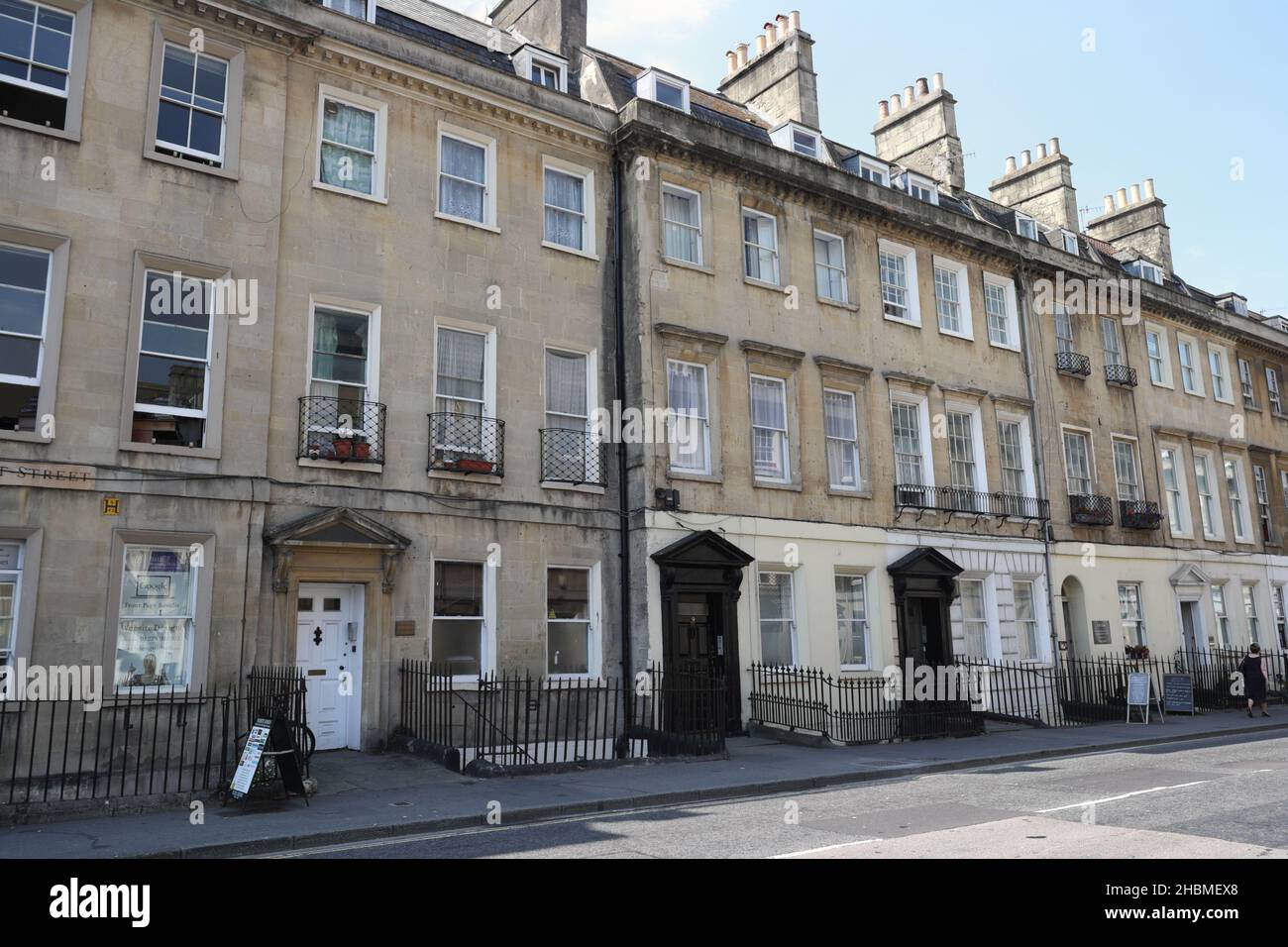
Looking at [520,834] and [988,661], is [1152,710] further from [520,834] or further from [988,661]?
[520,834]

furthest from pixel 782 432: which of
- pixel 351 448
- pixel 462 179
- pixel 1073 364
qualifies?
pixel 1073 364

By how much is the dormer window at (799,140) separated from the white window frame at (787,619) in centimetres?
965

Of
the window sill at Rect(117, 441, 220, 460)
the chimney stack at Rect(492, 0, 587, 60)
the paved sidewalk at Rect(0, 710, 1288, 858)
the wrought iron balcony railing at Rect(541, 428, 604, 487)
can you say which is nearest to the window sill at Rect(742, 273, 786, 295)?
the wrought iron balcony railing at Rect(541, 428, 604, 487)

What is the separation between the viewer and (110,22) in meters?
13.2

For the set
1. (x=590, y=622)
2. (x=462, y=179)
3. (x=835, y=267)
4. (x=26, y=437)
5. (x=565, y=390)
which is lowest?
(x=590, y=622)

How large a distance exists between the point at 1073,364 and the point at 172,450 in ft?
70.2

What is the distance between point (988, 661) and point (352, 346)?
1477 cm

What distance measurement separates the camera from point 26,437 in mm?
11703

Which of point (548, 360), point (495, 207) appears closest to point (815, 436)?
point (548, 360)

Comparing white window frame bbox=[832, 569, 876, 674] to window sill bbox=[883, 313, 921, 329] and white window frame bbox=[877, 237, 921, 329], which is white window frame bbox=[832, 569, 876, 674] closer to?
window sill bbox=[883, 313, 921, 329]

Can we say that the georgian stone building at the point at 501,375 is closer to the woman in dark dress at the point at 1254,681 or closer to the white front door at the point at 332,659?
the white front door at the point at 332,659

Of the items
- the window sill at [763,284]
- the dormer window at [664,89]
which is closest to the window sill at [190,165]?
the dormer window at [664,89]

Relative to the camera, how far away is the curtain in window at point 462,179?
1623cm

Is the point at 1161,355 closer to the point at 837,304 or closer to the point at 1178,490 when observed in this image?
the point at 1178,490
